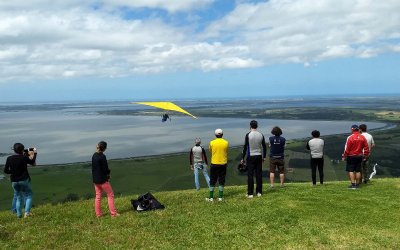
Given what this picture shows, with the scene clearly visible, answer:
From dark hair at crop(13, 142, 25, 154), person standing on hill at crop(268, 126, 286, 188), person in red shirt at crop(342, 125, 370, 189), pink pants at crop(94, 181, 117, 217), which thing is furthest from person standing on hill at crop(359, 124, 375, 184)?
dark hair at crop(13, 142, 25, 154)

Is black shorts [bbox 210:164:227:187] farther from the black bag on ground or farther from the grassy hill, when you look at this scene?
the black bag on ground

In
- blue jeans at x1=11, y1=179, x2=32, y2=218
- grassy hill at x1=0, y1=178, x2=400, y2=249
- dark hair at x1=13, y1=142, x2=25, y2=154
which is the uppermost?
dark hair at x1=13, y1=142, x2=25, y2=154

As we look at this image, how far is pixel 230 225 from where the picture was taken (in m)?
11.4

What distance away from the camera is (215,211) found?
1292 centimetres

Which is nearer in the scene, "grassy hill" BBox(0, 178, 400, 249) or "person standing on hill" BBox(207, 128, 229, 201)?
"grassy hill" BBox(0, 178, 400, 249)

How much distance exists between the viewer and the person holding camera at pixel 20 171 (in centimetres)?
1250

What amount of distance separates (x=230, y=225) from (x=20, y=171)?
24.5 feet

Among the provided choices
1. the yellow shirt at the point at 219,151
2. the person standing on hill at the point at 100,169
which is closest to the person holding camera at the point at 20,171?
the person standing on hill at the point at 100,169

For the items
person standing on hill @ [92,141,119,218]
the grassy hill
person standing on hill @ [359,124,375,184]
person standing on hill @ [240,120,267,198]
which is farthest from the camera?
person standing on hill @ [359,124,375,184]

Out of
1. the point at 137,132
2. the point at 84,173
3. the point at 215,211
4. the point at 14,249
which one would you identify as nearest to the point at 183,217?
the point at 215,211

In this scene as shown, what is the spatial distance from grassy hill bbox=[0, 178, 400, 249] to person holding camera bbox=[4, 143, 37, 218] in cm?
76

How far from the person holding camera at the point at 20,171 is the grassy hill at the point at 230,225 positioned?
76 centimetres

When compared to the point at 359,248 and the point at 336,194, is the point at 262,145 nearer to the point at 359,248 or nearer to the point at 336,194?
the point at 336,194

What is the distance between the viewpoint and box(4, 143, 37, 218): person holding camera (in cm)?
1250
